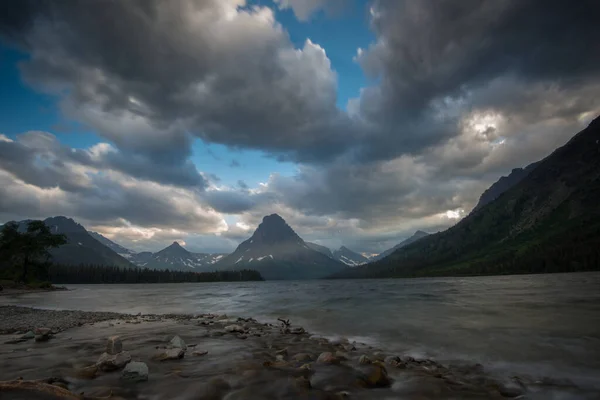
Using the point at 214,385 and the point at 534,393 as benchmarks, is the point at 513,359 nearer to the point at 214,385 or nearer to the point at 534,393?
the point at 534,393

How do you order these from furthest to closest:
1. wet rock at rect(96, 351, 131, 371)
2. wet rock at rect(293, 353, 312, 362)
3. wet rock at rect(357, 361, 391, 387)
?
wet rock at rect(293, 353, 312, 362) < wet rock at rect(96, 351, 131, 371) < wet rock at rect(357, 361, 391, 387)

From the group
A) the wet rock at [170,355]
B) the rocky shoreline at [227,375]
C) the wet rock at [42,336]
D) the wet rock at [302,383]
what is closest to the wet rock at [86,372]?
the rocky shoreline at [227,375]

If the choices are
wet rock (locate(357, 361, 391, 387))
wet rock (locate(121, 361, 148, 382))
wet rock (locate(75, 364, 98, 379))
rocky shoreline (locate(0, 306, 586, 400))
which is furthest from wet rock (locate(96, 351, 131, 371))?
wet rock (locate(357, 361, 391, 387))

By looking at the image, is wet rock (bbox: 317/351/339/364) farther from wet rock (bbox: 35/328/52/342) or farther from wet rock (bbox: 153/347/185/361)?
wet rock (bbox: 35/328/52/342)

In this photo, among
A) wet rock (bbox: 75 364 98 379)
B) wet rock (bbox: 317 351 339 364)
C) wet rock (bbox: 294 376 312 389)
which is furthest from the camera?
wet rock (bbox: 317 351 339 364)

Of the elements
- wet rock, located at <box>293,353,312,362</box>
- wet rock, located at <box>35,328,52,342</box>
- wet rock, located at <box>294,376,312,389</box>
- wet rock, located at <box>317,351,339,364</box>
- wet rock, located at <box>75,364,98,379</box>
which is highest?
wet rock, located at <box>75,364,98,379</box>

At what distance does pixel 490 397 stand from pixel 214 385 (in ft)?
24.7

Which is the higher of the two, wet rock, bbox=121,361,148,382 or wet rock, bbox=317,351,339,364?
wet rock, bbox=121,361,148,382

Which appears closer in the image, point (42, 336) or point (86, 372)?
point (86, 372)

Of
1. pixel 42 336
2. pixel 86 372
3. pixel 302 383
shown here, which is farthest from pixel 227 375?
pixel 42 336

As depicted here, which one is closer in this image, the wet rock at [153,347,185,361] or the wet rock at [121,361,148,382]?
the wet rock at [121,361,148,382]

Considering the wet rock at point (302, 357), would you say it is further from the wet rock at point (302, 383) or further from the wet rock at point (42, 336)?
the wet rock at point (42, 336)

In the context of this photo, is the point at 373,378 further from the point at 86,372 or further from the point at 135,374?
the point at 86,372

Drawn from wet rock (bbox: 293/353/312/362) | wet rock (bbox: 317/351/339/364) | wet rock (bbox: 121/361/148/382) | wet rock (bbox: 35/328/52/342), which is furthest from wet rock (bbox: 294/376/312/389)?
wet rock (bbox: 35/328/52/342)
